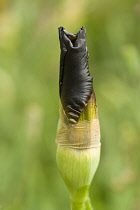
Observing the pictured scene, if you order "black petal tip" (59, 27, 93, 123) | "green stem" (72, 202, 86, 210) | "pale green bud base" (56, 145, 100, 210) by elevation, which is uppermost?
"black petal tip" (59, 27, 93, 123)

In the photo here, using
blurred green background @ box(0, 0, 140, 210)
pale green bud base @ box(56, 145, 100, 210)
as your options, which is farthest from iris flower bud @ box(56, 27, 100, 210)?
blurred green background @ box(0, 0, 140, 210)

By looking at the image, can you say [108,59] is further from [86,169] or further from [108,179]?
[86,169]

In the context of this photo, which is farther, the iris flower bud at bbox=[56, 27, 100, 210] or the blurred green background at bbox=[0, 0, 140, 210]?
the blurred green background at bbox=[0, 0, 140, 210]

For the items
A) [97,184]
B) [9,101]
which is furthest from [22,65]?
[97,184]

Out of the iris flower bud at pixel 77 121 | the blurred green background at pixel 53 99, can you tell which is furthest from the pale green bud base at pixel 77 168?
the blurred green background at pixel 53 99

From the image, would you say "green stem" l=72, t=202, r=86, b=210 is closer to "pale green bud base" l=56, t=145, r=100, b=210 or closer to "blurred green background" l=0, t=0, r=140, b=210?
"pale green bud base" l=56, t=145, r=100, b=210

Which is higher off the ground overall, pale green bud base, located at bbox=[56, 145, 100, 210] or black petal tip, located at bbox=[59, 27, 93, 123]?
black petal tip, located at bbox=[59, 27, 93, 123]

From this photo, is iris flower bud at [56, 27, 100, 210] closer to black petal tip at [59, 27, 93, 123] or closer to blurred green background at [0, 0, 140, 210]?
black petal tip at [59, 27, 93, 123]

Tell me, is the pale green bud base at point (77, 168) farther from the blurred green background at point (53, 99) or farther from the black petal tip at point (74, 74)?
the blurred green background at point (53, 99)
